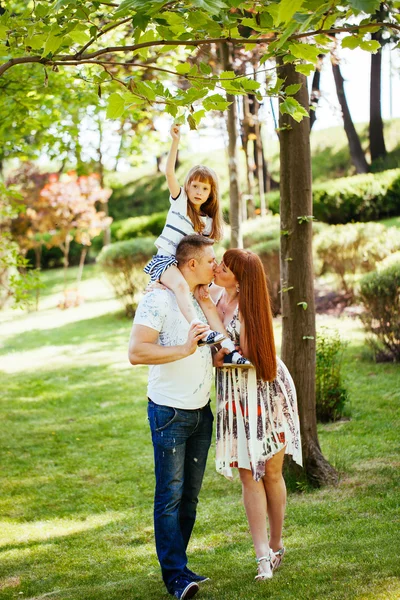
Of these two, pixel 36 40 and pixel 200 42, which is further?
pixel 36 40

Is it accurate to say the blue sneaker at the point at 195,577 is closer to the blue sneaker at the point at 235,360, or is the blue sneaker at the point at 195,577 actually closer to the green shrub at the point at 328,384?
the blue sneaker at the point at 235,360

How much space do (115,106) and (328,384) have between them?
187 inches

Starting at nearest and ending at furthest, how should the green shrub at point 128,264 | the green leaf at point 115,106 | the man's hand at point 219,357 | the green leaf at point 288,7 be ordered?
the green leaf at point 288,7, the green leaf at point 115,106, the man's hand at point 219,357, the green shrub at point 128,264

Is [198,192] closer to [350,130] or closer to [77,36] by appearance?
[77,36]

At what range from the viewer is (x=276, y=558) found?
149 inches

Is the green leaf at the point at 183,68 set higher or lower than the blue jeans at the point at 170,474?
higher

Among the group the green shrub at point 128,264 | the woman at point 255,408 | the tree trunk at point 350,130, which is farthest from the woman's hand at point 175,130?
the tree trunk at point 350,130

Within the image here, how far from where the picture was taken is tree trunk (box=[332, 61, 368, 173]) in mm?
20766

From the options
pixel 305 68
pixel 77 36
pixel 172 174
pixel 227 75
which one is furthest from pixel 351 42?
pixel 172 174

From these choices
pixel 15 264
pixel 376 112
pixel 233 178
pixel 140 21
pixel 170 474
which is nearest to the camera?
pixel 140 21

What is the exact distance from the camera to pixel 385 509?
479 cm

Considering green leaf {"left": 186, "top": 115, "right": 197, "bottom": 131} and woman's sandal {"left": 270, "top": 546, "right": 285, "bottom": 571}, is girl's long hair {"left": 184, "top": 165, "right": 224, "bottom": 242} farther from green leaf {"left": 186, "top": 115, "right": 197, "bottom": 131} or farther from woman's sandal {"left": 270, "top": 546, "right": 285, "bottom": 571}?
woman's sandal {"left": 270, "top": 546, "right": 285, "bottom": 571}

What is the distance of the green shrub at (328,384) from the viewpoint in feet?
23.7

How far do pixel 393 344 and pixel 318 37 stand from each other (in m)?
6.65
